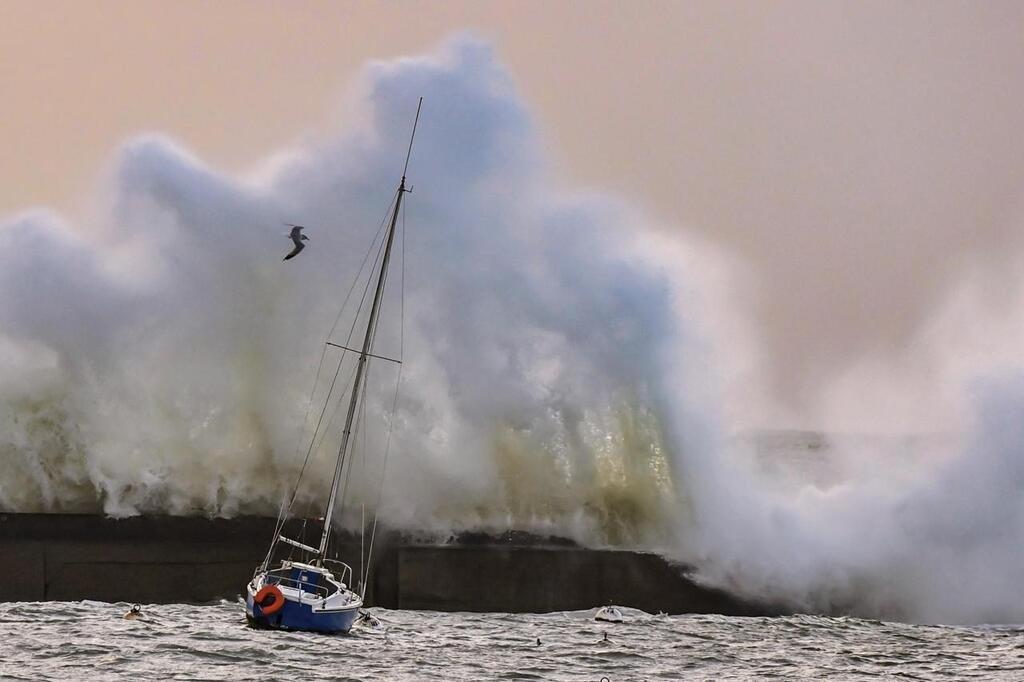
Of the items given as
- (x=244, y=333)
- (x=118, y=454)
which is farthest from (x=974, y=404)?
(x=118, y=454)

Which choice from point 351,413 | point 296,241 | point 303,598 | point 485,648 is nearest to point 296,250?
point 296,241

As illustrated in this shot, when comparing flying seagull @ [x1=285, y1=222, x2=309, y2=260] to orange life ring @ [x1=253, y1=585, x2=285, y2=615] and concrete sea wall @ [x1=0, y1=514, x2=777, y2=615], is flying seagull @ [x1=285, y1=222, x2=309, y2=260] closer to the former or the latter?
concrete sea wall @ [x1=0, y1=514, x2=777, y2=615]

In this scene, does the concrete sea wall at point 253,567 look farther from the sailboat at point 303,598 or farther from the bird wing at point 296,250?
the bird wing at point 296,250

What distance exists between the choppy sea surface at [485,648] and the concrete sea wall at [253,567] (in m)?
0.35

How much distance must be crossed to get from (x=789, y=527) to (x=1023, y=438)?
533 cm

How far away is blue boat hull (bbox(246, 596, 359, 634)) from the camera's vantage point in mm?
25078

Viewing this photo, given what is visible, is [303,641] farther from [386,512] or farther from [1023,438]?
[1023,438]

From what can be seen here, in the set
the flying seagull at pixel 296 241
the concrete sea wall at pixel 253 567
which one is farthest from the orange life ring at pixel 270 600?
the flying seagull at pixel 296 241

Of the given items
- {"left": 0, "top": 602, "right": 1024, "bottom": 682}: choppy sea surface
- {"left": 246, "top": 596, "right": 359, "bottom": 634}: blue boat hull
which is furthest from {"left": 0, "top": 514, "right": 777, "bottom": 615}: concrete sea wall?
{"left": 246, "top": 596, "right": 359, "bottom": 634}: blue boat hull

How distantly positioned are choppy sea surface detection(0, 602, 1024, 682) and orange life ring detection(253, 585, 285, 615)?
0.39 meters

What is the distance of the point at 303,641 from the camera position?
24.6 m

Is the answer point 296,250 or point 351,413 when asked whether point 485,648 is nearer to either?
point 351,413

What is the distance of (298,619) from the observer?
25.2 metres

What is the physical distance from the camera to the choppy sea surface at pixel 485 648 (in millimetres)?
22531
